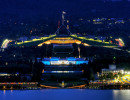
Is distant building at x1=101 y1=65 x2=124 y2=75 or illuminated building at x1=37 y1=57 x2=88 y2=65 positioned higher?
illuminated building at x1=37 y1=57 x2=88 y2=65

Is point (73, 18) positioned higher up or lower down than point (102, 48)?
higher up

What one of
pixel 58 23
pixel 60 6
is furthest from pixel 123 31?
pixel 60 6

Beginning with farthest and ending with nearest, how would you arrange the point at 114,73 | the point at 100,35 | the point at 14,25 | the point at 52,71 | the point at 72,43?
the point at 14,25
the point at 100,35
the point at 72,43
the point at 52,71
the point at 114,73

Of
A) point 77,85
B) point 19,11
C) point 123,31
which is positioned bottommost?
point 77,85

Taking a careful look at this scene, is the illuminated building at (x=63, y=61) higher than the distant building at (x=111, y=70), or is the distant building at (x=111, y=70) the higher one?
the illuminated building at (x=63, y=61)

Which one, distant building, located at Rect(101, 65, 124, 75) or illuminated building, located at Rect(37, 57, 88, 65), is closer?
distant building, located at Rect(101, 65, 124, 75)

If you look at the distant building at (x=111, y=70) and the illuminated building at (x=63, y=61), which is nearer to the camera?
the distant building at (x=111, y=70)

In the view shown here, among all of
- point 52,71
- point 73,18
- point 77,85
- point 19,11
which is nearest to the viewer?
point 77,85

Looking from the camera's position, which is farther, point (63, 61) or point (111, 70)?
point (63, 61)

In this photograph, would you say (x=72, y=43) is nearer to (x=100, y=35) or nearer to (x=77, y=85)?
(x=100, y=35)

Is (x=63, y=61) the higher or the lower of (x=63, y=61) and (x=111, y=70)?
the higher

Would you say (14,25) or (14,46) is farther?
(14,25)
